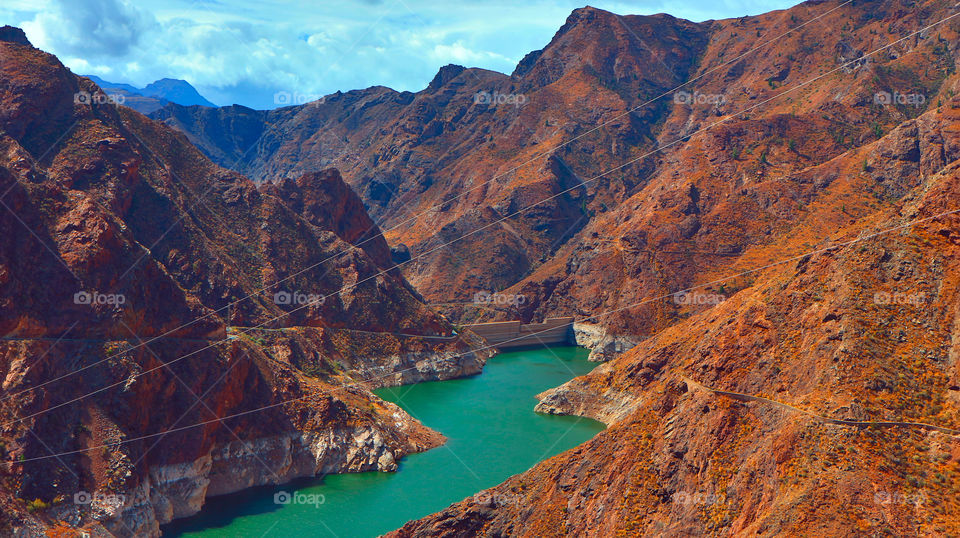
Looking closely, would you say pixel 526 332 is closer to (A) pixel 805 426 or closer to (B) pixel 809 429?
(A) pixel 805 426

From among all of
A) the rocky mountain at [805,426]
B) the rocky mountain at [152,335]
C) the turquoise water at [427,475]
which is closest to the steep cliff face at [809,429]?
the rocky mountain at [805,426]

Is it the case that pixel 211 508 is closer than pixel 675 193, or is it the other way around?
pixel 211 508

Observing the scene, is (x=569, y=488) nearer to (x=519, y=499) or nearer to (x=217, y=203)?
(x=519, y=499)

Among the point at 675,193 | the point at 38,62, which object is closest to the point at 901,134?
Answer: the point at 675,193

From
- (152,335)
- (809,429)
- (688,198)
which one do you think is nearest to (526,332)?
(688,198)

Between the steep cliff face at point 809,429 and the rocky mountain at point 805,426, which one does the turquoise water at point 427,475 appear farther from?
the steep cliff face at point 809,429

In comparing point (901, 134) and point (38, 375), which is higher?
point (38, 375)
